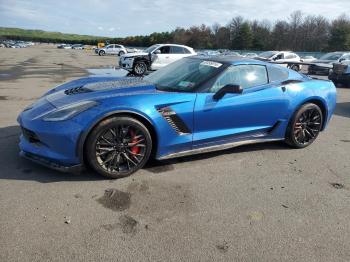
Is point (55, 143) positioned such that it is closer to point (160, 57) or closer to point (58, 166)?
point (58, 166)

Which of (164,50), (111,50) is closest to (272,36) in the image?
(111,50)

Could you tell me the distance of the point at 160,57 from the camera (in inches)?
712

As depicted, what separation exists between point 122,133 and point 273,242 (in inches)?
76.4

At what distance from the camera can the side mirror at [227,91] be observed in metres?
4.09

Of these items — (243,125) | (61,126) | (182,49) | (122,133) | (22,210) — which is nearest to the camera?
(22,210)

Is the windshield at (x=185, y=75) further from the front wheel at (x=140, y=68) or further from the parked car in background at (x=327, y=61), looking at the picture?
the parked car in background at (x=327, y=61)

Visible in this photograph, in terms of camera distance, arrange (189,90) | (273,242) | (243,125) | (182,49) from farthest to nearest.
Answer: (182,49), (243,125), (189,90), (273,242)

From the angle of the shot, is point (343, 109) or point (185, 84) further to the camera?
point (343, 109)

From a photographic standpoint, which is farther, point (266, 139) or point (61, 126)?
point (266, 139)

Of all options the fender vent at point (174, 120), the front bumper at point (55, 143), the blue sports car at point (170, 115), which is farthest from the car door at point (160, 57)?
the front bumper at point (55, 143)

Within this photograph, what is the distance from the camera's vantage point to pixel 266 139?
4.89 m

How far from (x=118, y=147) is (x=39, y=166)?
101 centimetres

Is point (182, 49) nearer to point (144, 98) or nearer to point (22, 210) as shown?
point (144, 98)

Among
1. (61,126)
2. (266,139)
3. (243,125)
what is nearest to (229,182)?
(243,125)
